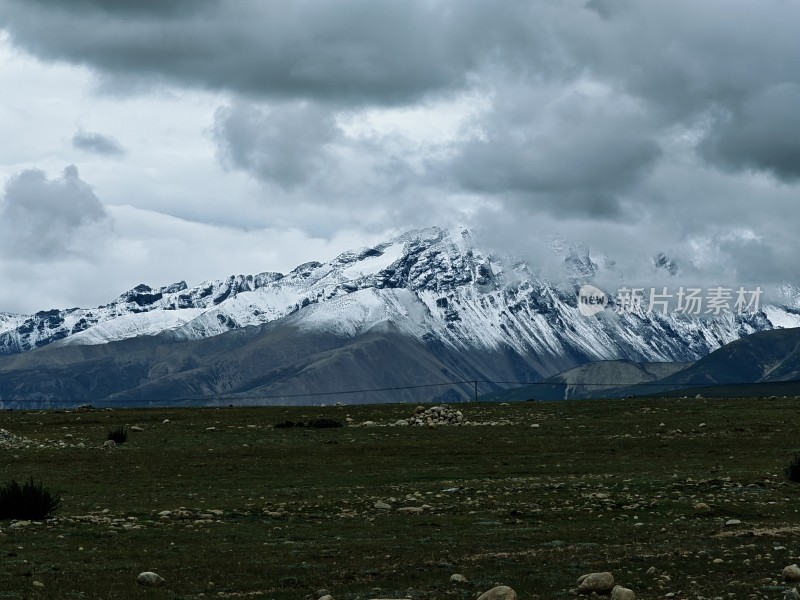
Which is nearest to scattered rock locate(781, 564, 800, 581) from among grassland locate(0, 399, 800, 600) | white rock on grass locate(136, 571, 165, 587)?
grassland locate(0, 399, 800, 600)

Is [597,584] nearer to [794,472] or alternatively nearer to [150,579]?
[150,579]

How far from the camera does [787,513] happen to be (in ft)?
112

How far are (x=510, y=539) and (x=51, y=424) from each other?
5754 centimetres

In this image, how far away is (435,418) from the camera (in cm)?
7706

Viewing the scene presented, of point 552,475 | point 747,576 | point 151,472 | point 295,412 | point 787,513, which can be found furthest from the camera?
point 295,412

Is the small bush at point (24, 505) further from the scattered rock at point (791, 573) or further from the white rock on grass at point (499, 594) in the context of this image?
the scattered rock at point (791, 573)

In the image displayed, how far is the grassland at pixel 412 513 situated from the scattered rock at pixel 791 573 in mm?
467

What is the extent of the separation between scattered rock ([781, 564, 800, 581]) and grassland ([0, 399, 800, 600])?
0.47 m

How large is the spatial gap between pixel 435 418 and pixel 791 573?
55.2 m

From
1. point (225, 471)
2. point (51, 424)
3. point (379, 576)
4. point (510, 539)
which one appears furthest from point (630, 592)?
point (51, 424)

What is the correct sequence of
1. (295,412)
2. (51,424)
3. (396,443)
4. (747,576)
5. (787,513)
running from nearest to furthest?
(747,576) → (787,513) → (396,443) → (51,424) → (295,412)

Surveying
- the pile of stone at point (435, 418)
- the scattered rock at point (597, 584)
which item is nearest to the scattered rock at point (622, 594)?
the scattered rock at point (597, 584)

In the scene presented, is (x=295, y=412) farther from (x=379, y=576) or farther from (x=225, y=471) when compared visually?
(x=379, y=576)

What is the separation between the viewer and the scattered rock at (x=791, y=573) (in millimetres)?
22125
